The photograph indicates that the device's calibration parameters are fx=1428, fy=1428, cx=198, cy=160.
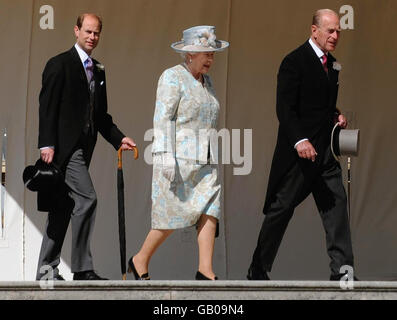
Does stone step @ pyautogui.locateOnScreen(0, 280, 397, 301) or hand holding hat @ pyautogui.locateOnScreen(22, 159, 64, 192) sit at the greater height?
hand holding hat @ pyautogui.locateOnScreen(22, 159, 64, 192)

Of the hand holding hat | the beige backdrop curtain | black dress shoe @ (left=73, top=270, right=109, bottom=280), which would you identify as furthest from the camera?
the beige backdrop curtain

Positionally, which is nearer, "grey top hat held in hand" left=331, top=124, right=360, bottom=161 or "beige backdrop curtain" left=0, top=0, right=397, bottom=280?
"grey top hat held in hand" left=331, top=124, right=360, bottom=161

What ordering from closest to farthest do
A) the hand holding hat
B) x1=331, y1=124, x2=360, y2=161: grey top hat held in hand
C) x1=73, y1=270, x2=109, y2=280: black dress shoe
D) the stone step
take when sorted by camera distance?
the stone step < the hand holding hat < x1=73, y1=270, x2=109, y2=280: black dress shoe < x1=331, y1=124, x2=360, y2=161: grey top hat held in hand

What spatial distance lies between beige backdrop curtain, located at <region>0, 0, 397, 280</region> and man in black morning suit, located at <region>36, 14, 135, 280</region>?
1.66 metres

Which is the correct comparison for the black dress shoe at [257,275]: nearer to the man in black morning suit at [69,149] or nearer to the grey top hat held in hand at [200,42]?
the man in black morning suit at [69,149]

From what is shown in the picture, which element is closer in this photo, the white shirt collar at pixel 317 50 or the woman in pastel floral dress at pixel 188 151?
the woman in pastel floral dress at pixel 188 151

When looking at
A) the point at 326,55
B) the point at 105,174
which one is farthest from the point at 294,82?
the point at 105,174

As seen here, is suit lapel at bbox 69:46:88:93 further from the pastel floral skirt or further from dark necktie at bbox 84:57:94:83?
the pastel floral skirt

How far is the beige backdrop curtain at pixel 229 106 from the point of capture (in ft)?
33.0

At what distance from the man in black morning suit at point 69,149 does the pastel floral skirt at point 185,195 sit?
403 mm

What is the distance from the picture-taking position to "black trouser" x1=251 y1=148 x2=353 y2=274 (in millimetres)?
8422

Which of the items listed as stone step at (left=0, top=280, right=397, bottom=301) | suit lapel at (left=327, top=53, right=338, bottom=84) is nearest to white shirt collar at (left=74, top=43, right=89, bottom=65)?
suit lapel at (left=327, top=53, right=338, bottom=84)

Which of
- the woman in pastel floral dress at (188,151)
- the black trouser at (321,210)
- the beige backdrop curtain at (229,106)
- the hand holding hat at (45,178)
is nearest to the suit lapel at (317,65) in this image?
the black trouser at (321,210)
